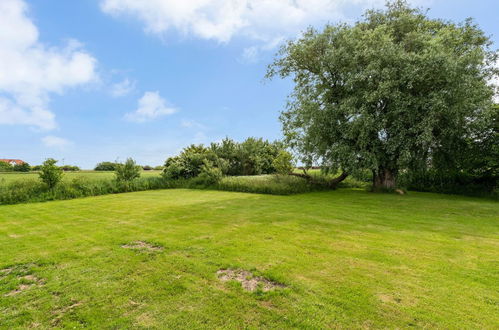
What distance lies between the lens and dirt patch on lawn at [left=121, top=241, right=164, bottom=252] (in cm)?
453

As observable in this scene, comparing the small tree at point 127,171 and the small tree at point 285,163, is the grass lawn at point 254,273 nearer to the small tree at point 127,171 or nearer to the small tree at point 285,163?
the small tree at point 285,163

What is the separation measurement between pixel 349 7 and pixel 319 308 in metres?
16.3

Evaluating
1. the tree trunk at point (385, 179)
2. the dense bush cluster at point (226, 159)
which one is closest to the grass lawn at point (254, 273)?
the tree trunk at point (385, 179)

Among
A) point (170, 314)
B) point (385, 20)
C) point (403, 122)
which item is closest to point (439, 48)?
point (403, 122)

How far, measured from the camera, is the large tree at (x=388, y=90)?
1135 centimetres

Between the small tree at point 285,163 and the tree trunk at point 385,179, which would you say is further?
the small tree at point 285,163

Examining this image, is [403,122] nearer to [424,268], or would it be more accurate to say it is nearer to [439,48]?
[439,48]

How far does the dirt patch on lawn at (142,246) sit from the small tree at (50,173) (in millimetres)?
12512

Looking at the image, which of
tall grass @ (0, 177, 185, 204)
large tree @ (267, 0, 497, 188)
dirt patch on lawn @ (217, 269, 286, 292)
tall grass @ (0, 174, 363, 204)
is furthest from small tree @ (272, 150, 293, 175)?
dirt patch on lawn @ (217, 269, 286, 292)

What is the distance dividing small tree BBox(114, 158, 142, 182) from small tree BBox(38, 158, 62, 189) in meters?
3.71

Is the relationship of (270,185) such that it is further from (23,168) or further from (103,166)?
(23,168)

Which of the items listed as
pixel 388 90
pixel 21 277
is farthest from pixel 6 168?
pixel 388 90

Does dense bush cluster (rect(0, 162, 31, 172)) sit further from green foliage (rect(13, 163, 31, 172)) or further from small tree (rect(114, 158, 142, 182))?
small tree (rect(114, 158, 142, 182))

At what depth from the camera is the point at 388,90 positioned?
11.4 meters
